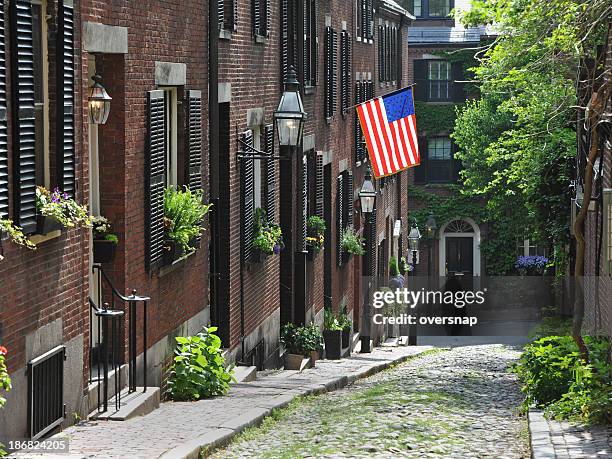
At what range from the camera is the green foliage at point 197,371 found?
13.3 m

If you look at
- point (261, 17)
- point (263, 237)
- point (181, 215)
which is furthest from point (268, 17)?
point (181, 215)

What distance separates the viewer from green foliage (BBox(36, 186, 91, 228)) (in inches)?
359

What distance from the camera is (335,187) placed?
2758 cm

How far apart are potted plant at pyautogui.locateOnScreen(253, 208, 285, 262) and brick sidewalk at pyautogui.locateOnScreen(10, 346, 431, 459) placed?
2.10 m

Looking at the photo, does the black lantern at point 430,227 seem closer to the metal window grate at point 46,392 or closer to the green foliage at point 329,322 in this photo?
the green foliage at point 329,322

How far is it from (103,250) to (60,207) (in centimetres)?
186

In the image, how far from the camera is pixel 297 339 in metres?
21.2

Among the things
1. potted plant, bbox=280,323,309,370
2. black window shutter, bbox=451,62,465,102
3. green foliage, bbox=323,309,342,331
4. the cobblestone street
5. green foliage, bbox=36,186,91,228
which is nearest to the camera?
green foliage, bbox=36,186,91,228

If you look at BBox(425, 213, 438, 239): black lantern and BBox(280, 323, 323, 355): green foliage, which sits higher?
BBox(425, 213, 438, 239): black lantern

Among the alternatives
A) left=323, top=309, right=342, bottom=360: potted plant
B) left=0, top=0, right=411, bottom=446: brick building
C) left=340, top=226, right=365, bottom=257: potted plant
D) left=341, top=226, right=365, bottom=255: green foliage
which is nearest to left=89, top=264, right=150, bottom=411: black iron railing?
left=0, top=0, right=411, bottom=446: brick building

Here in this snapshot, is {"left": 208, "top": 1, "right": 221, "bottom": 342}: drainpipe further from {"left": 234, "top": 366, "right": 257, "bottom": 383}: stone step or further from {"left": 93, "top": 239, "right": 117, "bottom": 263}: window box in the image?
{"left": 93, "top": 239, "right": 117, "bottom": 263}: window box

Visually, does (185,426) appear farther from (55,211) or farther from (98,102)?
(98,102)

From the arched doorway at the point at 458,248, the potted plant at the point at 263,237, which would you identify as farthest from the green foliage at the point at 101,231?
the arched doorway at the point at 458,248
